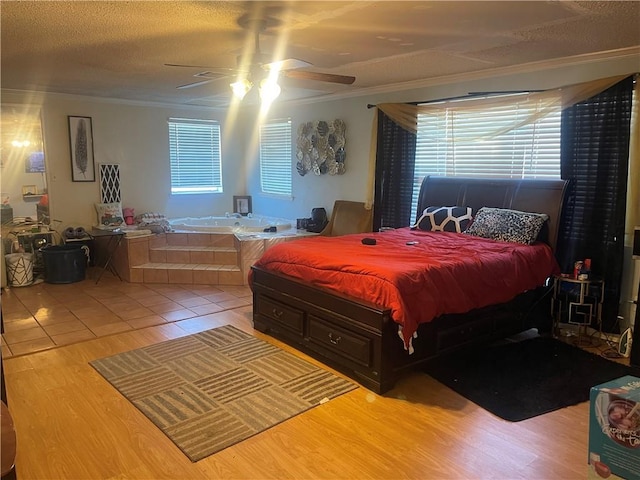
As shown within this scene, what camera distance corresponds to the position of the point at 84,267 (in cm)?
580

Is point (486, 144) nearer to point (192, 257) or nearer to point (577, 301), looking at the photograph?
point (577, 301)

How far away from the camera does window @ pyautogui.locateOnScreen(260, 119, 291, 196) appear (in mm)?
6969

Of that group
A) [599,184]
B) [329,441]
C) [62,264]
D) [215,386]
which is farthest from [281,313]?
[62,264]

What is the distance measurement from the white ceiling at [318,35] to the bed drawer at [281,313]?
187cm

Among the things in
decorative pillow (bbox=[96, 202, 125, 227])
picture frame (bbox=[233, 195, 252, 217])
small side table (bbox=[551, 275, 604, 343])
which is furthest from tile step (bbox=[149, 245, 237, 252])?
small side table (bbox=[551, 275, 604, 343])

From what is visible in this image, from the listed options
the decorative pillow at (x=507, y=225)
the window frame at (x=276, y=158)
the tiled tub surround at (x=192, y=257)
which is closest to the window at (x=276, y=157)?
the window frame at (x=276, y=158)

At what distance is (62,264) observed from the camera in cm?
560

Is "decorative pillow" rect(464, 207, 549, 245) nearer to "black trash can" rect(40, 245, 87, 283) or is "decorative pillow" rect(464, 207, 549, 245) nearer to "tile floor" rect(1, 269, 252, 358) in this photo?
"tile floor" rect(1, 269, 252, 358)

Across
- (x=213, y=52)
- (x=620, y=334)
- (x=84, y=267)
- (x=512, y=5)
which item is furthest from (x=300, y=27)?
(x=84, y=267)

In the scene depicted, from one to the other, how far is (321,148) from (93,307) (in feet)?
10.5

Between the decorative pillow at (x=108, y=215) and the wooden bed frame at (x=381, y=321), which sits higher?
the decorative pillow at (x=108, y=215)

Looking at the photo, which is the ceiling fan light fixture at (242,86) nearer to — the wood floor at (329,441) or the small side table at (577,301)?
the wood floor at (329,441)

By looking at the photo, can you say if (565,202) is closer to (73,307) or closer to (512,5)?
(512,5)

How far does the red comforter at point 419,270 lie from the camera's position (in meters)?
3.00
